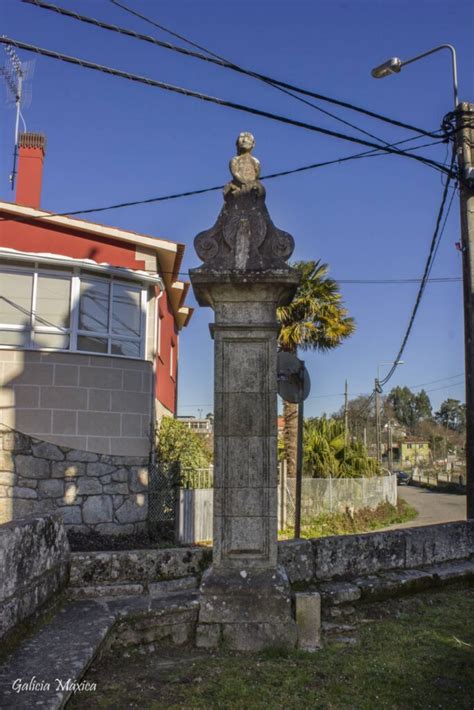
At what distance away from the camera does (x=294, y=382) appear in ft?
19.2

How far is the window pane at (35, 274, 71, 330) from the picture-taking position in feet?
37.7

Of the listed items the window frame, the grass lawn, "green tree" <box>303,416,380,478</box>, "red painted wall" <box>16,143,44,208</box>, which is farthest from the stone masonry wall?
"green tree" <box>303,416,380,478</box>

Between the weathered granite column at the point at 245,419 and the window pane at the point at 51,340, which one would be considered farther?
the window pane at the point at 51,340

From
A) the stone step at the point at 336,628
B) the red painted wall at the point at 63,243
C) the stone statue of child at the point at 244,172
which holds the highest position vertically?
the red painted wall at the point at 63,243

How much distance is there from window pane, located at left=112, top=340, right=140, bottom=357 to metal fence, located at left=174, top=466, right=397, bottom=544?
10.4 ft

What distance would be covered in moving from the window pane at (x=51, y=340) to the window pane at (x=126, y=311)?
1037 millimetres

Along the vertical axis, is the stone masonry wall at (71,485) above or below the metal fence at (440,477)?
above

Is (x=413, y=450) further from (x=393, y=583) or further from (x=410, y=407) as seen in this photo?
(x=393, y=583)

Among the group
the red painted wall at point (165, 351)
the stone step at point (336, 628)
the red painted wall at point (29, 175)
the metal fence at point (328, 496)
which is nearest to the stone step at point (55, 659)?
the stone step at point (336, 628)

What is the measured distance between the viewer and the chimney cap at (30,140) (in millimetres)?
13148

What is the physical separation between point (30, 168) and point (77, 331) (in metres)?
4.35

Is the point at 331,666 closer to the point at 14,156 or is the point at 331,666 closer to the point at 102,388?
the point at 102,388

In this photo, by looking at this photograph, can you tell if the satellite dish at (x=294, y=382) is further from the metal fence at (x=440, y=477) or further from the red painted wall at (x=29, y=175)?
the metal fence at (x=440, y=477)

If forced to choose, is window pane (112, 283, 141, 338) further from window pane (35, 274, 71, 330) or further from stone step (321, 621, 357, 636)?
stone step (321, 621, 357, 636)
